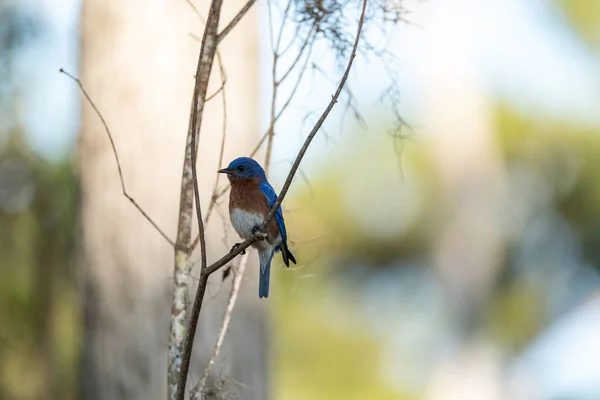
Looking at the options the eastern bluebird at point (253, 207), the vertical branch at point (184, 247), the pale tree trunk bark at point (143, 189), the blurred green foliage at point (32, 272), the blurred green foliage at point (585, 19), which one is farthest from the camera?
the blurred green foliage at point (585, 19)

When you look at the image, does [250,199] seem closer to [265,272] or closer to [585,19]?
[265,272]

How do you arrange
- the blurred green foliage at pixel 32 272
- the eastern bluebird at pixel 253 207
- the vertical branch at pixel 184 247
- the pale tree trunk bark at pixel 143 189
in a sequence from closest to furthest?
the vertical branch at pixel 184 247, the eastern bluebird at pixel 253 207, the pale tree trunk bark at pixel 143 189, the blurred green foliage at pixel 32 272

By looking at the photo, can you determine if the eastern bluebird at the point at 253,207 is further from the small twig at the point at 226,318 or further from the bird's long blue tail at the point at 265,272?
the small twig at the point at 226,318

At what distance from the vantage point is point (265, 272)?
3746 millimetres

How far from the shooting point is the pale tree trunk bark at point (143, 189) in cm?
412

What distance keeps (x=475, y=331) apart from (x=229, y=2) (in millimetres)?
9487

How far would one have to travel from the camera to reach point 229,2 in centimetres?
441

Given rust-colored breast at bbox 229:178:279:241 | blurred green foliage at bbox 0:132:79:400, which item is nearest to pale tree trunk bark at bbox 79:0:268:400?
rust-colored breast at bbox 229:178:279:241

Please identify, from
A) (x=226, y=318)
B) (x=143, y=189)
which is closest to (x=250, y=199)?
(x=143, y=189)

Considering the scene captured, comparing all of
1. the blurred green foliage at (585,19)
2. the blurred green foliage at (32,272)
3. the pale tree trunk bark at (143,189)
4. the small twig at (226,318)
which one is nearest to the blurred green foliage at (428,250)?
the blurred green foliage at (585,19)

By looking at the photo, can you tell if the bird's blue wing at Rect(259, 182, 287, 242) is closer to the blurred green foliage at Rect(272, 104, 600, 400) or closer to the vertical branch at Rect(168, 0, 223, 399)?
the vertical branch at Rect(168, 0, 223, 399)

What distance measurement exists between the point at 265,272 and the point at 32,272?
10.4 feet

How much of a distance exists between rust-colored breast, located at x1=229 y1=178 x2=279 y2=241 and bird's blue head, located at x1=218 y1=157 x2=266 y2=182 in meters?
0.02

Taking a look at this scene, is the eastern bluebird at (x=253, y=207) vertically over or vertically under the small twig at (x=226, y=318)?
over
